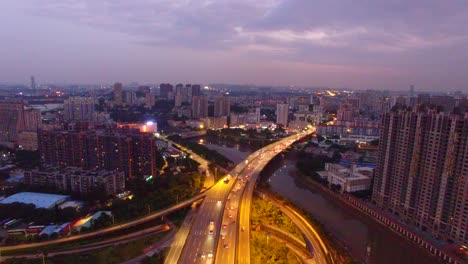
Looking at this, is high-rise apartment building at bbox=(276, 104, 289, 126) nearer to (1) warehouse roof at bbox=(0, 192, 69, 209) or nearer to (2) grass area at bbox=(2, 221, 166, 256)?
(1) warehouse roof at bbox=(0, 192, 69, 209)

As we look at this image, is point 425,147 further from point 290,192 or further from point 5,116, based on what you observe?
point 5,116

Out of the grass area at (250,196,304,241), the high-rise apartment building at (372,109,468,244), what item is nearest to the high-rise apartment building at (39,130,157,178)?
the grass area at (250,196,304,241)

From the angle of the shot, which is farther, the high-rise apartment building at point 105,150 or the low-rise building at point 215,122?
the low-rise building at point 215,122

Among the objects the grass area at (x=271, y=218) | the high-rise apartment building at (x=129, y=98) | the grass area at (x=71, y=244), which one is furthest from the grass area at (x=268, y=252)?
the high-rise apartment building at (x=129, y=98)

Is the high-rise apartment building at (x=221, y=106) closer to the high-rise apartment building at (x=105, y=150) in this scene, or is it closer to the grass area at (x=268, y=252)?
the high-rise apartment building at (x=105, y=150)

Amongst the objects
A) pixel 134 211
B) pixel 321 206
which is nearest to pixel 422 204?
pixel 321 206

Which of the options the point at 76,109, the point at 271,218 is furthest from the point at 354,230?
the point at 76,109
